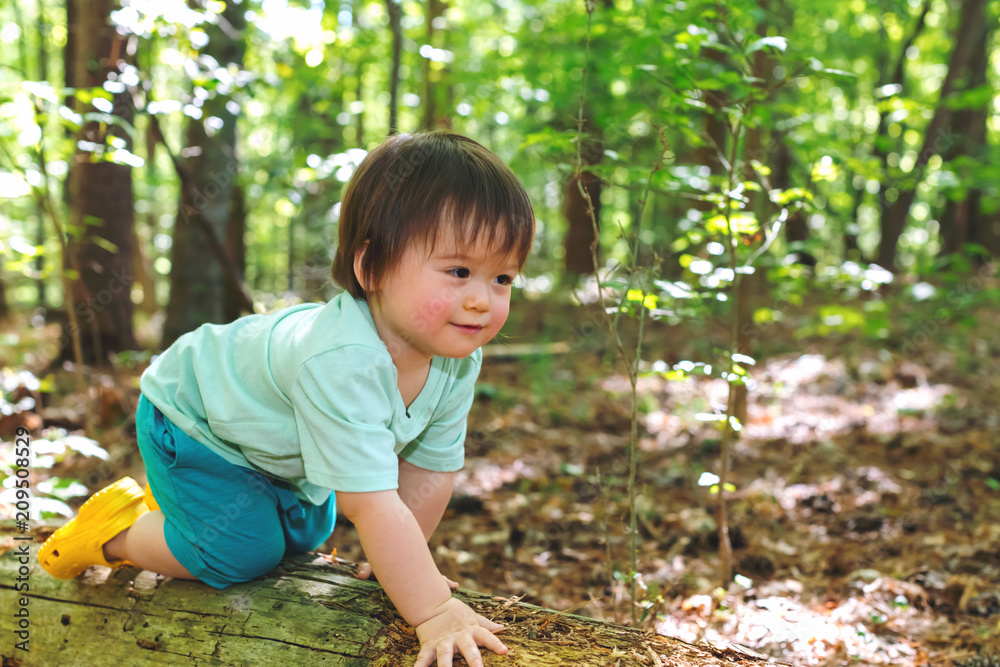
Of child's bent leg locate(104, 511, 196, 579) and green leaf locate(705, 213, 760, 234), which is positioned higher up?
green leaf locate(705, 213, 760, 234)

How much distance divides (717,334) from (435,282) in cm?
630

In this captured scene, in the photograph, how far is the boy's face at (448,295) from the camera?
156 centimetres

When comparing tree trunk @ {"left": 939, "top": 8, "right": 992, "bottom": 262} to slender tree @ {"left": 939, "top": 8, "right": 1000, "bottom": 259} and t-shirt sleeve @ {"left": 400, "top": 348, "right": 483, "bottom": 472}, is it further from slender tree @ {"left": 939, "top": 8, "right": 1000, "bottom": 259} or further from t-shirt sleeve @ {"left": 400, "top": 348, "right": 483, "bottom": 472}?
t-shirt sleeve @ {"left": 400, "top": 348, "right": 483, "bottom": 472}

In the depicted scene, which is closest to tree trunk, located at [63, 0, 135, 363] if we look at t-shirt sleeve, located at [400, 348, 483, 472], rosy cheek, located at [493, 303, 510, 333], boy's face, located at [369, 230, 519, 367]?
t-shirt sleeve, located at [400, 348, 483, 472]

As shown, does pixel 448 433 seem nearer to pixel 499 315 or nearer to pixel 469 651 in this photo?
pixel 499 315

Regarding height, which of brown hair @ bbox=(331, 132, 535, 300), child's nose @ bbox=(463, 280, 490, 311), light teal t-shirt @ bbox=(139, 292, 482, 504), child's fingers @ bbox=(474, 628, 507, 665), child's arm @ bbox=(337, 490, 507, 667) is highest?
brown hair @ bbox=(331, 132, 535, 300)

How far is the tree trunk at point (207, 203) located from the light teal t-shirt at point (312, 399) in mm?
2110

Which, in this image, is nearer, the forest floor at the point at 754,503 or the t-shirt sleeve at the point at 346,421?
the t-shirt sleeve at the point at 346,421

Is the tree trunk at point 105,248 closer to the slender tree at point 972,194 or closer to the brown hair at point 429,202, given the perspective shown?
the brown hair at point 429,202

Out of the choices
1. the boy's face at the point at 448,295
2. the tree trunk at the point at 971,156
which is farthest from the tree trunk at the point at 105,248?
the tree trunk at the point at 971,156

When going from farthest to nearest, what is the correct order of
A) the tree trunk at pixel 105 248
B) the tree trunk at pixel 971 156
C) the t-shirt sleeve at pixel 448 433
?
the tree trunk at pixel 971 156 < the tree trunk at pixel 105 248 < the t-shirt sleeve at pixel 448 433

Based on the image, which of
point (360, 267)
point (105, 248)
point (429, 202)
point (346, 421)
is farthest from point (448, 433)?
point (105, 248)

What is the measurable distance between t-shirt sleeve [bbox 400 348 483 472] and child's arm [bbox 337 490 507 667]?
470 millimetres

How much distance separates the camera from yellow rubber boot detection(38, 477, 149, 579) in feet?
6.09
